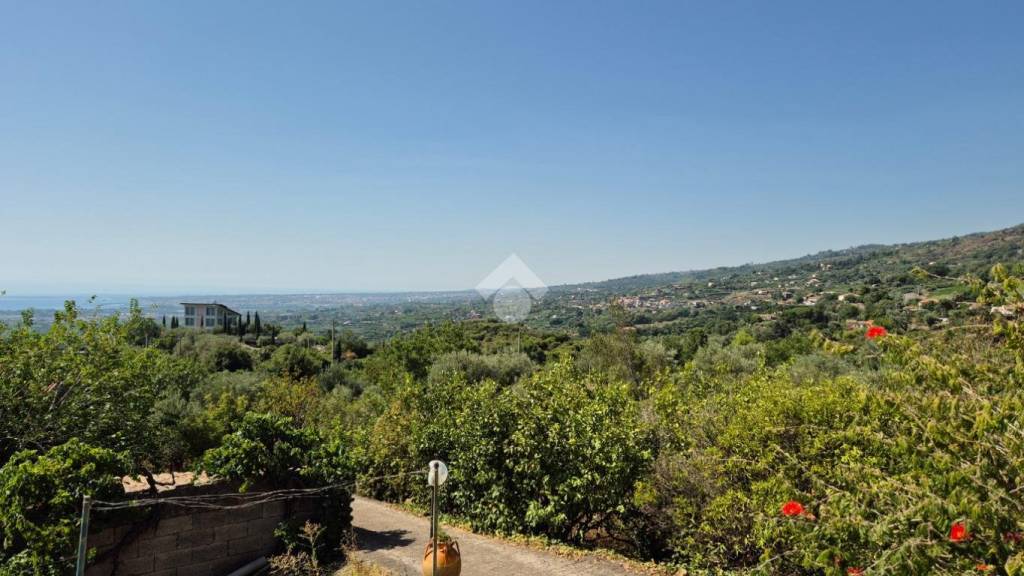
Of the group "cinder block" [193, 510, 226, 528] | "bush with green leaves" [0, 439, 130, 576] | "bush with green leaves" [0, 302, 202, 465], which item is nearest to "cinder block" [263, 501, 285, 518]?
→ "cinder block" [193, 510, 226, 528]

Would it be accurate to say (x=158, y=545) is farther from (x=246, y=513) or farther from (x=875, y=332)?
(x=875, y=332)

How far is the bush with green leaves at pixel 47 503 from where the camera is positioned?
24.6 ft

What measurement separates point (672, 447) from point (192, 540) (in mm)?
8215

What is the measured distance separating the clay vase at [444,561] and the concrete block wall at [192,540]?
11.4 ft

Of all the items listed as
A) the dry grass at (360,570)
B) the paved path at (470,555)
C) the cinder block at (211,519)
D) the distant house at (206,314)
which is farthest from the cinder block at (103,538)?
the distant house at (206,314)

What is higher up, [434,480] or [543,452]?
[434,480]

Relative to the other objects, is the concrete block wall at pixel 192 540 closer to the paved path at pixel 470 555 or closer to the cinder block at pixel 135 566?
the cinder block at pixel 135 566

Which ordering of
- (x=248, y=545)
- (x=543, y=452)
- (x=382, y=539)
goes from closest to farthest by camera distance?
(x=248, y=545) → (x=543, y=452) → (x=382, y=539)

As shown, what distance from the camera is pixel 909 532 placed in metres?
3.53

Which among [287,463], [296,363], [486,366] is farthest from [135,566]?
[296,363]

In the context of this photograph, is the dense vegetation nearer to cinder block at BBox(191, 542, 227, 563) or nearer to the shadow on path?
cinder block at BBox(191, 542, 227, 563)

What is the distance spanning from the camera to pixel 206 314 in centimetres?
8019

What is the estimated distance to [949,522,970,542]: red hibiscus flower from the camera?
307 centimetres

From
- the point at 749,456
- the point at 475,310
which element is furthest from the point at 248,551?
the point at 475,310
